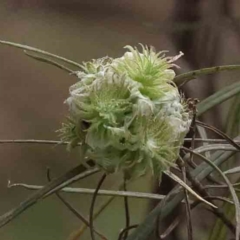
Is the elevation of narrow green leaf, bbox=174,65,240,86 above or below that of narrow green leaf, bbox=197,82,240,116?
above

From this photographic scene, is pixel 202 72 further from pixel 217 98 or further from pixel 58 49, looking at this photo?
pixel 58 49

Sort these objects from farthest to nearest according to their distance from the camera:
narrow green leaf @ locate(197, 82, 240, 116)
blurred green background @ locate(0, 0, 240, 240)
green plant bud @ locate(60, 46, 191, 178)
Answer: blurred green background @ locate(0, 0, 240, 240), narrow green leaf @ locate(197, 82, 240, 116), green plant bud @ locate(60, 46, 191, 178)

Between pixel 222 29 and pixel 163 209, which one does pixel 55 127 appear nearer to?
pixel 222 29

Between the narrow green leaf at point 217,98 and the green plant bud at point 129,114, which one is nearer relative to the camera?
the green plant bud at point 129,114

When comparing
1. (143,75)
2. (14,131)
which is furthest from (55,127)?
(143,75)

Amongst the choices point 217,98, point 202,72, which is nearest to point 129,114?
point 202,72

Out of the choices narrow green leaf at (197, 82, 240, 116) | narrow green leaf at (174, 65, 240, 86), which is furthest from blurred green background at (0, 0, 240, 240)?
narrow green leaf at (174, 65, 240, 86)

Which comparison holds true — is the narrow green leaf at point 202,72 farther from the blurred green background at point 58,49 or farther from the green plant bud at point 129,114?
the blurred green background at point 58,49

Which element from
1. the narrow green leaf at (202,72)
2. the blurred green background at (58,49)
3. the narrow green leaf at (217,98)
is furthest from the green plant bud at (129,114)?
the blurred green background at (58,49)

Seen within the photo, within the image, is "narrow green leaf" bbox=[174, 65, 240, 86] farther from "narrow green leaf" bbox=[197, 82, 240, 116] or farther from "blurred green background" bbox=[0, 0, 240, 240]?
"blurred green background" bbox=[0, 0, 240, 240]
